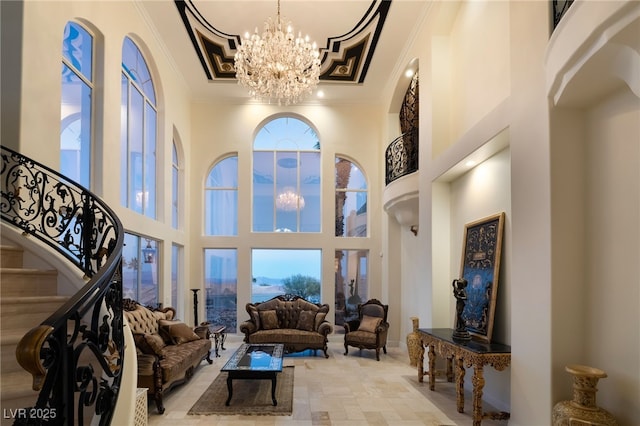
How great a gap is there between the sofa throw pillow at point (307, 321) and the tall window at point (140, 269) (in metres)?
3.09

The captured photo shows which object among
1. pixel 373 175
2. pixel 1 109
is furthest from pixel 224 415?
pixel 373 175

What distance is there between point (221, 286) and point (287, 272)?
1772 millimetres

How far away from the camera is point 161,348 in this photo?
546cm

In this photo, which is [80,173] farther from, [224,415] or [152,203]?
[224,415]

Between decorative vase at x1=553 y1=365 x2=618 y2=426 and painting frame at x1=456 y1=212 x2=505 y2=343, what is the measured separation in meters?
1.87

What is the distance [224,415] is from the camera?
5.17 m

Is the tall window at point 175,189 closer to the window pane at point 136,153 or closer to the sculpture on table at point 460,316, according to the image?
the window pane at point 136,153

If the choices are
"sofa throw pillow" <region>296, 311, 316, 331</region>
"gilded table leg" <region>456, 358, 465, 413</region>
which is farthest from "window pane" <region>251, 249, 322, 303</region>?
"gilded table leg" <region>456, 358, 465, 413</region>

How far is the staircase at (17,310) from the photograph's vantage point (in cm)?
252

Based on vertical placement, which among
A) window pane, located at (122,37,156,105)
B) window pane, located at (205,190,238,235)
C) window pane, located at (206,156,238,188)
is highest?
window pane, located at (122,37,156,105)

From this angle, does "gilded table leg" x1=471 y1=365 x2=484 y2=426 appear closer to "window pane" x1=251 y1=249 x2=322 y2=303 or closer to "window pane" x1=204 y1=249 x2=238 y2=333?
"window pane" x1=251 y1=249 x2=322 y2=303

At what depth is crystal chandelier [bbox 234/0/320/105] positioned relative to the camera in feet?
20.2

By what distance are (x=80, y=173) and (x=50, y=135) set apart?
1064 millimetres

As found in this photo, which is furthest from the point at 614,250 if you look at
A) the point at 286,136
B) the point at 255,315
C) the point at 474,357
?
the point at 286,136
